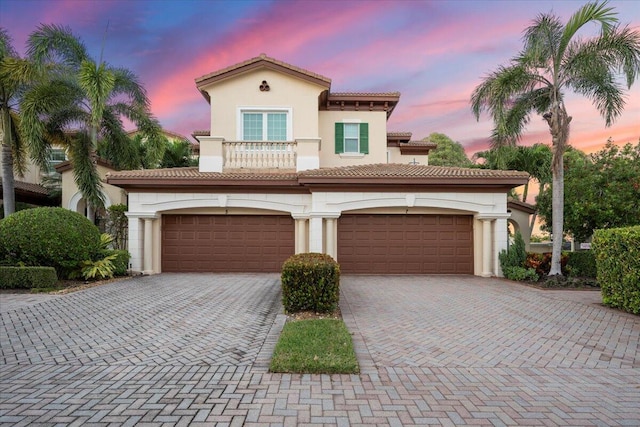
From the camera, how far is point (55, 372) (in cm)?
434

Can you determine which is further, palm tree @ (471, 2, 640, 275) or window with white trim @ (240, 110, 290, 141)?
A: window with white trim @ (240, 110, 290, 141)

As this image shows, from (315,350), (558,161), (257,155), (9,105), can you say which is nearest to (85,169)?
(9,105)

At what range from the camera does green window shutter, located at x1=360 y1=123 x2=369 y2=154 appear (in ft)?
53.3

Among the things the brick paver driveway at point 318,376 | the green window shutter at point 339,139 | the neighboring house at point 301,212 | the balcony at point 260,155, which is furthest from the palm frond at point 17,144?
the green window shutter at point 339,139

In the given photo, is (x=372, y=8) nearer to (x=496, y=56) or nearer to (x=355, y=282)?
(x=496, y=56)

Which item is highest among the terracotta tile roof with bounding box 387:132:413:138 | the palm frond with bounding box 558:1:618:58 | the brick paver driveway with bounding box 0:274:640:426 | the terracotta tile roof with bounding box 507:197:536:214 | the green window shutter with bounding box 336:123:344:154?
the palm frond with bounding box 558:1:618:58

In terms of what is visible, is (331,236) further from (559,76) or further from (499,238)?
(559,76)

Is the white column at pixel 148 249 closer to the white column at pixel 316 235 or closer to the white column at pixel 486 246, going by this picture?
the white column at pixel 316 235

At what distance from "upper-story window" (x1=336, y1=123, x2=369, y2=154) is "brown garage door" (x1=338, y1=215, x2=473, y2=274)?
4.42 metres

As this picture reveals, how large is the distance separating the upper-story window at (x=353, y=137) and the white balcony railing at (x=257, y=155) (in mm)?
3071

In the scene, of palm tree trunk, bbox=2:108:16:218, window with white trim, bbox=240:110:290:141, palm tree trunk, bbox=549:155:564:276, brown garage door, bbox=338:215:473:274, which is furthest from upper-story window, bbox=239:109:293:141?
palm tree trunk, bbox=549:155:564:276

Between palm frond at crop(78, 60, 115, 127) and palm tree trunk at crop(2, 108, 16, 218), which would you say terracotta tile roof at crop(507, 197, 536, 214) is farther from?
palm tree trunk at crop(2, 108, 16, 218)

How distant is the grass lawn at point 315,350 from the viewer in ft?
14.1

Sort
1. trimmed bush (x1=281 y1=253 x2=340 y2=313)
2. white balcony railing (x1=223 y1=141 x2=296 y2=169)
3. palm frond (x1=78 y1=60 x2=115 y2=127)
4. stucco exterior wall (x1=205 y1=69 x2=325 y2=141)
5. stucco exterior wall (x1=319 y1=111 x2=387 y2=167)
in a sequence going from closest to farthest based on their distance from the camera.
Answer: trimmed bush (x1=281 y1=253 x2=340 y2=313) < palm frond (x1=78 y1=60 x2=115 y2=127) < white balcony railing (x1=223 y1=141 x2=296 y2=169) < stucco exterior wall (x1=205 y1=69 x2=325 y2=141) < stucco exterior wall (x1=319 y1=111 x2=387 y2=167)
